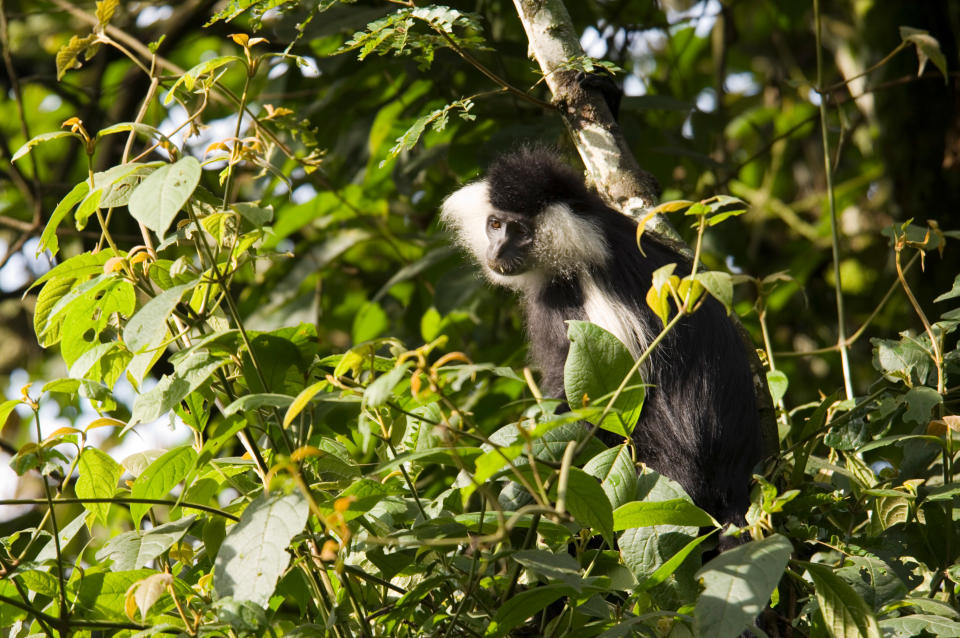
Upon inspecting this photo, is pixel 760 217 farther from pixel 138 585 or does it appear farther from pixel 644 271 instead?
pixel 138 585

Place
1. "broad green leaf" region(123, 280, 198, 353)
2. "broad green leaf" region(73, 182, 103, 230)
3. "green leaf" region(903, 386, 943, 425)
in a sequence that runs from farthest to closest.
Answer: "green leaf" region(903, 386, 943, 425) → "broad green leaf" region(73, 182, 103, 230) → "broad green leaf" region(123, 280, 198, 353)

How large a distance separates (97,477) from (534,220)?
7.15 feet

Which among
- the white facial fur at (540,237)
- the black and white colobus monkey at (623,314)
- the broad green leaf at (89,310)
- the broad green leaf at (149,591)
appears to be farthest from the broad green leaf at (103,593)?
the white facial fur at (540,237)

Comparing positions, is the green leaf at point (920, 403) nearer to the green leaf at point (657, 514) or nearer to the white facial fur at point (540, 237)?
the green leaf at point (657, 514)

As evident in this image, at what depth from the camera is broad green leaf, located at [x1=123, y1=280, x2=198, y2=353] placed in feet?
4.18

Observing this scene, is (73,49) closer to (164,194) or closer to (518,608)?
(164,194)

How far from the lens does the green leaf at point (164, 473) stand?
1.51 metres

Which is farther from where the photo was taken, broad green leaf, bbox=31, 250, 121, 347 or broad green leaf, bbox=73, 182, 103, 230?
broad green leaf, bbox=31, 250, 121, 347

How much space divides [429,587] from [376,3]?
132 inches

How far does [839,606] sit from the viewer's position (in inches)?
49.9

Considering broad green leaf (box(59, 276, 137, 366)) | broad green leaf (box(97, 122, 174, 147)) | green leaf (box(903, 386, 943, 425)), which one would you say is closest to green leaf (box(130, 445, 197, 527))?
broad green leaf (box(59, 276, 137, 366))

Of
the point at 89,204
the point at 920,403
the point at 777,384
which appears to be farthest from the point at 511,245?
the point at 89,204

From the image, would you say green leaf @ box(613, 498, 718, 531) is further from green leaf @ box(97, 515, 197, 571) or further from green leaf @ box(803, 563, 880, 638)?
green leaf @ box(97, 515, 197, 571)

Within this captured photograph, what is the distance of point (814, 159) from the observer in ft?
21.1
